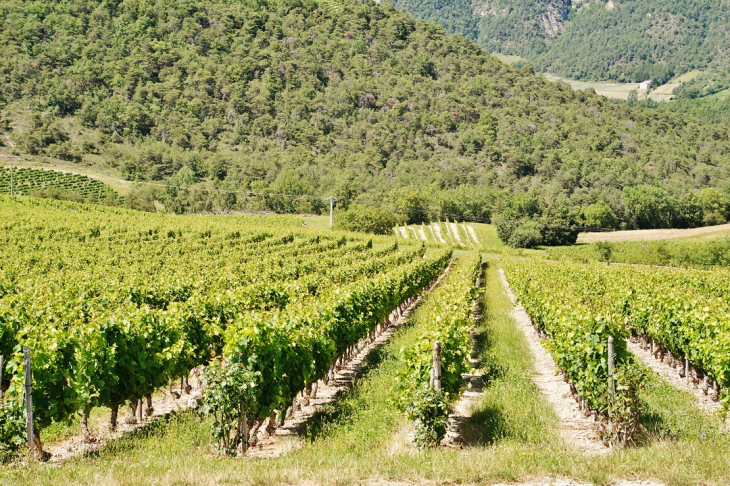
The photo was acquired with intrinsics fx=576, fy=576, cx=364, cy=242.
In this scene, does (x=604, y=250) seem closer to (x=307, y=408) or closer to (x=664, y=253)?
(x=664, y=253)

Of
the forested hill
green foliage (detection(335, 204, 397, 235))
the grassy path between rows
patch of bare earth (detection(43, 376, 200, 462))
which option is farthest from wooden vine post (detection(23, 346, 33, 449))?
the forested hill

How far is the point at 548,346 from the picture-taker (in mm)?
12039

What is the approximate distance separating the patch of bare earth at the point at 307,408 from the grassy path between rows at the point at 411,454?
1.24 feet

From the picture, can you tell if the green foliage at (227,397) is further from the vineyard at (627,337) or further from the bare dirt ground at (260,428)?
the vineyard at (627,337)

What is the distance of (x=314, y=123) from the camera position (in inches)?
6442

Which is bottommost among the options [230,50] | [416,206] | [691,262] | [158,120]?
[691,262]

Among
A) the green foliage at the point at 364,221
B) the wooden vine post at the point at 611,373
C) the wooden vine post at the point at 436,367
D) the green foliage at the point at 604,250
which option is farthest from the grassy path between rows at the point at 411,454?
the green foliage at the point at 364,221

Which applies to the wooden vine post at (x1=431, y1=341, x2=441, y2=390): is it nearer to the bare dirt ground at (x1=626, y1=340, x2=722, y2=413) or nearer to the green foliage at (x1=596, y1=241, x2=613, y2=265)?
the bare dirt ground at (x1=626, y1=340, x2=722, y2=413)

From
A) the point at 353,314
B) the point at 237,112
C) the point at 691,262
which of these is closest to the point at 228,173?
the point at 237,112

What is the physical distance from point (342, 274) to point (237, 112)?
146487mm

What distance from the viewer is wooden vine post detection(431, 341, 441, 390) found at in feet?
31.0

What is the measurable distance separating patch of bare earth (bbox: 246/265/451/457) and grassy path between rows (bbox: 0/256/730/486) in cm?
38

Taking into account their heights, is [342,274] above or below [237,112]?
below

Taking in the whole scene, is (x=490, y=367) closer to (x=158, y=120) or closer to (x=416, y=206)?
(x=416, y=206)
